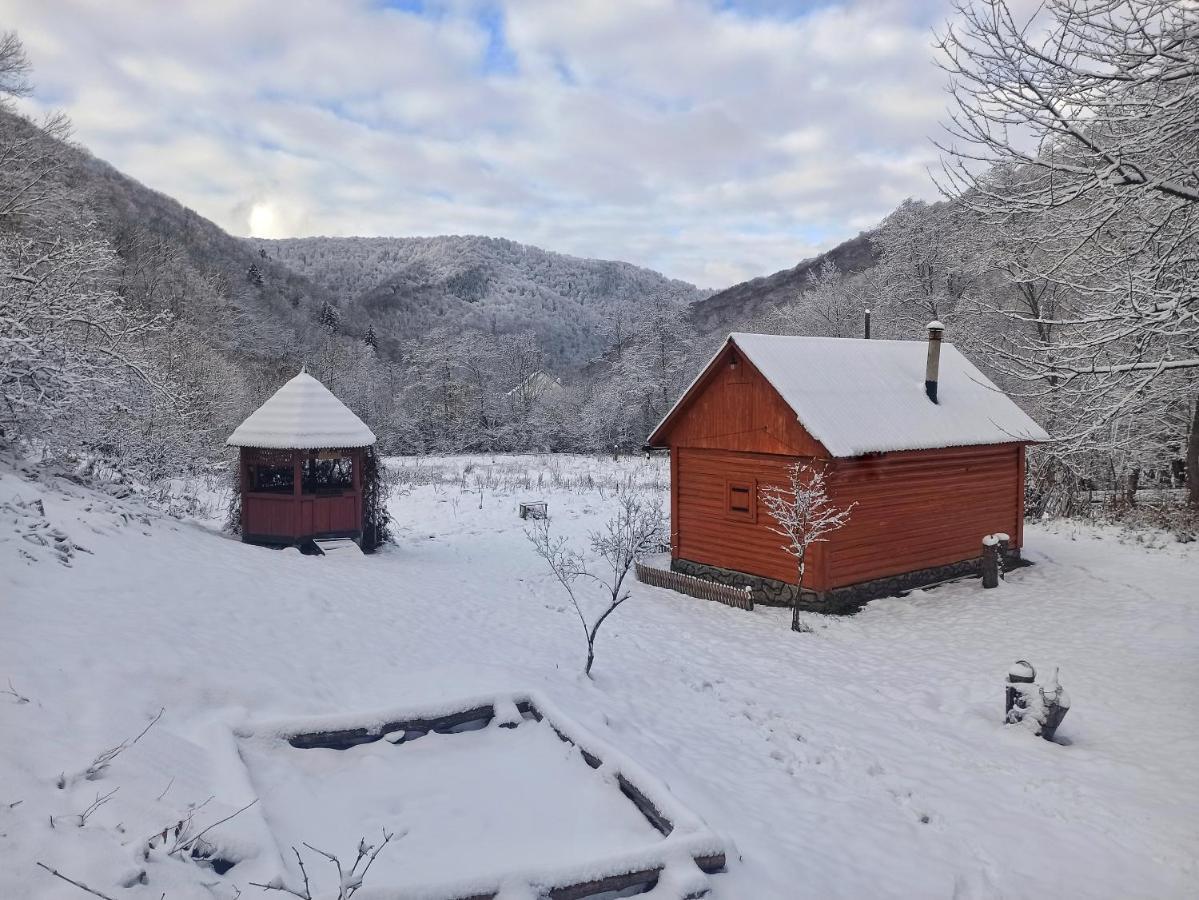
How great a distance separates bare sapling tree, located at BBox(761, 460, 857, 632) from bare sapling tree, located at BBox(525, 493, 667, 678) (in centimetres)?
277

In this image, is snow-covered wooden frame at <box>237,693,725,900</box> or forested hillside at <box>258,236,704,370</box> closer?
snow-covered wooden frame at <box>237,693,725,900</box>

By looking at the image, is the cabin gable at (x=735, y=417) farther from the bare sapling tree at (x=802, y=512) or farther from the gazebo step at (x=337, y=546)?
the gazebo step at (x=337, y=546)

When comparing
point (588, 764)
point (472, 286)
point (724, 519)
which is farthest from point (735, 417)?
point (472, 286)

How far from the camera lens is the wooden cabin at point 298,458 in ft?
53.0

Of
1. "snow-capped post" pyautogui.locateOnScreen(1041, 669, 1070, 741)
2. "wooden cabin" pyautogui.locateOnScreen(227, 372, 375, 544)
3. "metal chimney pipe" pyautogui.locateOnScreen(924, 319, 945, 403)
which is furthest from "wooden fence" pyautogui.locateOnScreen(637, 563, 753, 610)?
"wooden cabin" pyautogui.locateOnScreen(227, 372, 375, 544)

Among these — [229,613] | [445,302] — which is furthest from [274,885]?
[445,302]

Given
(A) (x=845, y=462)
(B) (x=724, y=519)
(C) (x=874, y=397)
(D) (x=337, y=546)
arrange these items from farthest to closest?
(D) (x=337, y=546)
(B) (x=724, y=519)
(C) (x=874, y=397)
(A) (x=845, y=462)

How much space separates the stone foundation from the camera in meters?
13.6

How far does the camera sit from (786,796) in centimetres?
692

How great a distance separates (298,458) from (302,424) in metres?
0.77

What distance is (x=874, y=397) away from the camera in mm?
15102

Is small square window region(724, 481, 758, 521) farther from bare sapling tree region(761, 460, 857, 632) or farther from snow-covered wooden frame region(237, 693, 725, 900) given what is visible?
snow-covered wooden frame region(237, 693, 725, 900)

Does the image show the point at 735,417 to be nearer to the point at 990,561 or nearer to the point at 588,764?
the point at 990,561

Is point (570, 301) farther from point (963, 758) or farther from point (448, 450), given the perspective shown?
point (963, 758)
